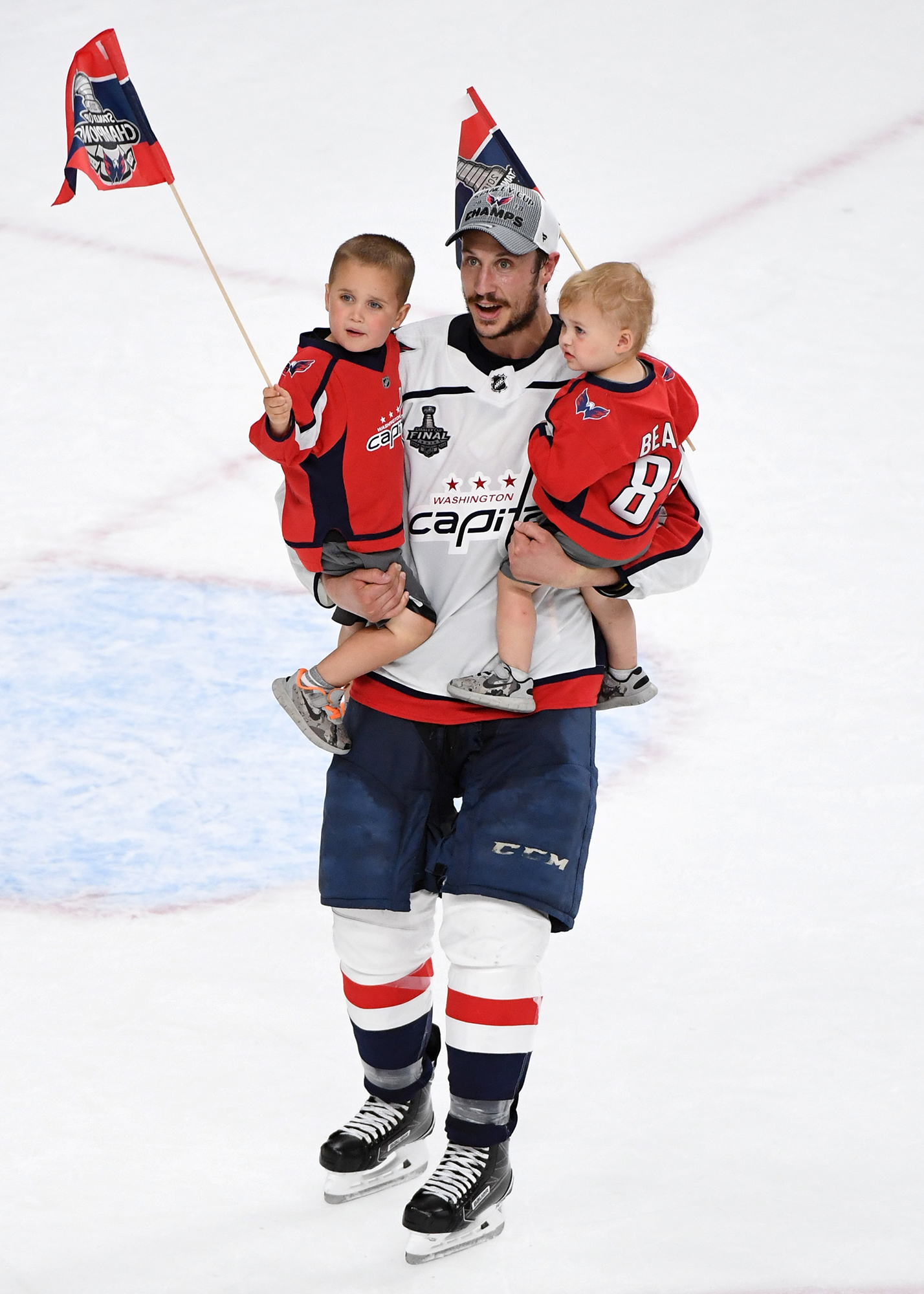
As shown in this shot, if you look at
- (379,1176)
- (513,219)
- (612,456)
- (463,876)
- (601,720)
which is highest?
(513,219)

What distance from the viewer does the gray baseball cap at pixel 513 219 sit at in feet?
8.04

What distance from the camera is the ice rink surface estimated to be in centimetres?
260

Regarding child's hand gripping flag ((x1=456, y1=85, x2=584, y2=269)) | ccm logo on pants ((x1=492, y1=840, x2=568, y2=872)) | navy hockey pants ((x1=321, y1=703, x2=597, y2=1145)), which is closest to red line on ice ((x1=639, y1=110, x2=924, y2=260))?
child's hand gripping flag ((x1=456, y1=85, x2=584, y2=269))

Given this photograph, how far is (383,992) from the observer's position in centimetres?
257

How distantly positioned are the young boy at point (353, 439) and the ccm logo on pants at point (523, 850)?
1.08ft

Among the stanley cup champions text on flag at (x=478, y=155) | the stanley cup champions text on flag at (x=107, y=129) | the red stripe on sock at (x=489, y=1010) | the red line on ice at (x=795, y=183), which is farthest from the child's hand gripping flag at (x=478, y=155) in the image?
the red line on ice at (x=795, y=183)

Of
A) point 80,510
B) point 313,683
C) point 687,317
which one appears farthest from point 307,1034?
point 687,317

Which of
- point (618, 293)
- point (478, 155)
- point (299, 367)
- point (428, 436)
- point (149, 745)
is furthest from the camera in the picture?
point (149, 745)

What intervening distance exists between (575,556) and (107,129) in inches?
47.2

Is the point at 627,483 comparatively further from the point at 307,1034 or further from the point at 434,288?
the point at 434,288

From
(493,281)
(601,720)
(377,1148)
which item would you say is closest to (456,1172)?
(377,1148)

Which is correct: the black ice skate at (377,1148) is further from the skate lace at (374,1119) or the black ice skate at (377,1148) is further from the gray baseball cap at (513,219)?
the gray baseball cap at (513,219)

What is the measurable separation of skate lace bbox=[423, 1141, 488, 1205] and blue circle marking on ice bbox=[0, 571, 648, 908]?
3.51 ft

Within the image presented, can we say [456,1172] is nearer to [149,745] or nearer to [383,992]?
[383,992]
